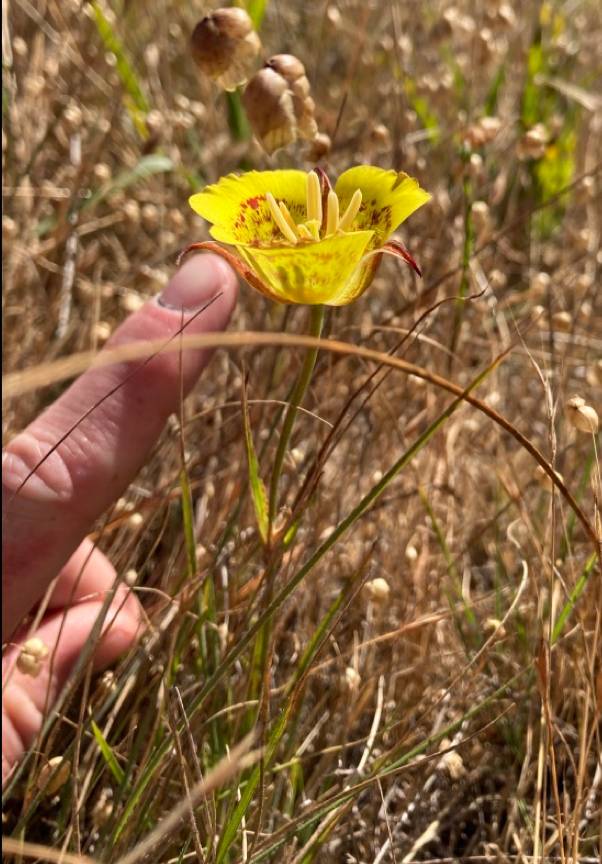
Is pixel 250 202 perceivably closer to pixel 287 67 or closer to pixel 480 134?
pixel 287 67

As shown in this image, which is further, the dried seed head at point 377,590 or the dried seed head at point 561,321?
the dried seed head at point 561,321

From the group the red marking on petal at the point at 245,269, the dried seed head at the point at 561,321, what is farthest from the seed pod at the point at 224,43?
the dried seed head at the point at 561,321

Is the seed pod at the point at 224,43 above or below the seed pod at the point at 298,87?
above

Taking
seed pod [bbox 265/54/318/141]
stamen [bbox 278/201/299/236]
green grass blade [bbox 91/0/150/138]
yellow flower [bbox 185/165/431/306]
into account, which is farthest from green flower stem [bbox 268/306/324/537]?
green grass blade [bbox 91/0/150/138]

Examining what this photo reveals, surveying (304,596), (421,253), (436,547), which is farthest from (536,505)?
(421,253)

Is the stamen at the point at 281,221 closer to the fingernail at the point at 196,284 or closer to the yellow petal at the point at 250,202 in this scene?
the yellow petal at the point at 250,202

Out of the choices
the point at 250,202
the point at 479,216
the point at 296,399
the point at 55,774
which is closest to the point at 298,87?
the point at 250,202

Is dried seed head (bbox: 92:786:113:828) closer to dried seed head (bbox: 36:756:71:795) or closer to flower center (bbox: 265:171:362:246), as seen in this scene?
dried seed head (bbox: 36:756:71:795)
